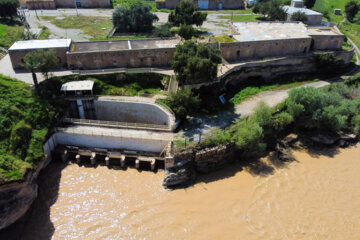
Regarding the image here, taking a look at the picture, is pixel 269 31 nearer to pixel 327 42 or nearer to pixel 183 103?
pixel 327 42

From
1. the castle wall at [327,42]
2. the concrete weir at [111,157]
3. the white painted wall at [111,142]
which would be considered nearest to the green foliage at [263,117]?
the white painted wall at [111,142]

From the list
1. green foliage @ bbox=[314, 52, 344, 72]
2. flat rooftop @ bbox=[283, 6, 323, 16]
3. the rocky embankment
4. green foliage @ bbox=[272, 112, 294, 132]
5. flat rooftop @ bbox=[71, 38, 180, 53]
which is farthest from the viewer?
flat rooftop @ bbox=[283, 6, 323, 16]

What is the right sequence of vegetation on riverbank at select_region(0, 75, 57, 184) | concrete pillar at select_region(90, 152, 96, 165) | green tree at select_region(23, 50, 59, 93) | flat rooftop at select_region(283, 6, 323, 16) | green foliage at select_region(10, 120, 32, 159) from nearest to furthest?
vegetation on riverbank at select_region(0, 75, 57, 184) → green foliage at select_region(10, 120, 32, 159) → concrete pillar at select_region(90, 152, 96, 165) → green tree at select_region(23, 50, 59, 93) → flat rooftop at select_region(283, 6, 323, 16)

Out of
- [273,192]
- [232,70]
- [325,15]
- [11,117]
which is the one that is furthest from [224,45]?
[325,15]

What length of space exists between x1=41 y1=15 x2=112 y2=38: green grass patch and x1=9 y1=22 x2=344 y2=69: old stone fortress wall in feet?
51.9

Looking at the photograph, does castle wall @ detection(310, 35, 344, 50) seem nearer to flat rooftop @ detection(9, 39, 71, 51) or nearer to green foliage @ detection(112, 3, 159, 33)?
green foliage @ detection(112, 3, 159, 33)

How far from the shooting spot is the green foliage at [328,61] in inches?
1866

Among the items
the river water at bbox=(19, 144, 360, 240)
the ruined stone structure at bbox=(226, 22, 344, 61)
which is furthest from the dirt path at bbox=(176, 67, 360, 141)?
the ruined stone structure at bbox=(226, 22, 344, 61)

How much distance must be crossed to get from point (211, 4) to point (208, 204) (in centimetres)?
6986

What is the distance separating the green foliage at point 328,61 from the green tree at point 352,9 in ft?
126

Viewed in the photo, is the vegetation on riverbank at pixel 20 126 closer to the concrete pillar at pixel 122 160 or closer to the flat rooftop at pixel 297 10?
the concrete pillar at pixel 122 160

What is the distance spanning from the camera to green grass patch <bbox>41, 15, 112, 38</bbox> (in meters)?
61.1

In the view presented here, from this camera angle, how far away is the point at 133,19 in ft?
197

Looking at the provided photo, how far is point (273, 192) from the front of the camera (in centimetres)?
3125
